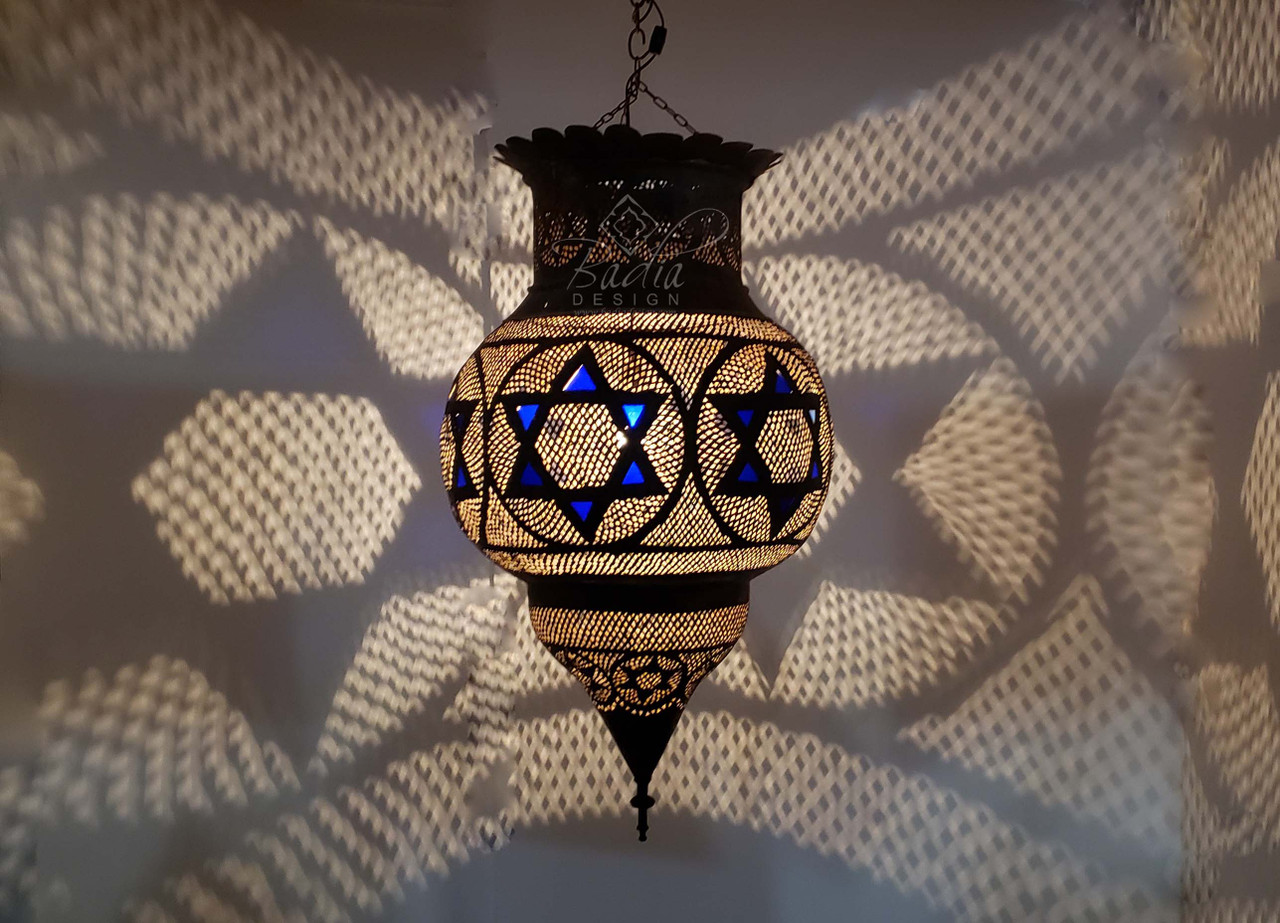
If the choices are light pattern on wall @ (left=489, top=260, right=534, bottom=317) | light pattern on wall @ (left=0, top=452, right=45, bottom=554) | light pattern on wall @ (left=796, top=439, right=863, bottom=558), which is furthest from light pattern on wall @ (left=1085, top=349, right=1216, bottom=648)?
light pattern on wall @ (left=0, top=452, right=45, bottom=554)

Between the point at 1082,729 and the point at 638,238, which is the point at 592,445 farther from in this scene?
the point at 1082,729

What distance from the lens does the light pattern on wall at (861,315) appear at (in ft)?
4.34

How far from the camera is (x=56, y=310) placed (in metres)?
1.12

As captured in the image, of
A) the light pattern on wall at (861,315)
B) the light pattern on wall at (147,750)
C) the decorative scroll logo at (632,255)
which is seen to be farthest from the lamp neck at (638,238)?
the light pattern on wall at (147,750)

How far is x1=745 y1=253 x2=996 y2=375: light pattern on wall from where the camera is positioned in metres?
1.32

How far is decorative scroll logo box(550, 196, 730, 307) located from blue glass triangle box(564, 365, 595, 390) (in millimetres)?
89

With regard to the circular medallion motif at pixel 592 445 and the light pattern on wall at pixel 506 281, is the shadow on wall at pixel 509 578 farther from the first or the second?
the circular medallion motif at pixel 592 445

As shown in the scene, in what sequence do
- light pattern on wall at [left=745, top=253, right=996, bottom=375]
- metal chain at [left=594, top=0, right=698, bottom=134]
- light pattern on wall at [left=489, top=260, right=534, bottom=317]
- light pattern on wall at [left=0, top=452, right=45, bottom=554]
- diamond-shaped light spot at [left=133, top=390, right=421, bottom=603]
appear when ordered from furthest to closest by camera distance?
light pattern on wall at [left=489, top=260, right=534, bottom=317] < light pattern on wall at [left=745, top=253, right=996, bottom=375] < diamond-shaped light spot at [left=133, top=390, right=421, bottom=603] < light pattern on wall at [left=0, top=452, right=45, bottom=554] < metal chain at [left=594, top=0, right=698, bottom=134]

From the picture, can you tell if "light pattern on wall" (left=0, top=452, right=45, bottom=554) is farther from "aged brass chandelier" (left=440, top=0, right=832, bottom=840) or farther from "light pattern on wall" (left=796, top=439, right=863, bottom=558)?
"light pattern on wall" (left=796, top=439, right=863, bottom=558)

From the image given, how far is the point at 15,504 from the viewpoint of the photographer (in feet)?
3.58

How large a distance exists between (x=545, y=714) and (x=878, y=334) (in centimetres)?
75

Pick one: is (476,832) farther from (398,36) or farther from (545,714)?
(398,36)

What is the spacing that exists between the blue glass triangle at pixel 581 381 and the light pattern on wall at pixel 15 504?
0.72m

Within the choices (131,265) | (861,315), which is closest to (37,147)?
(131,265)
